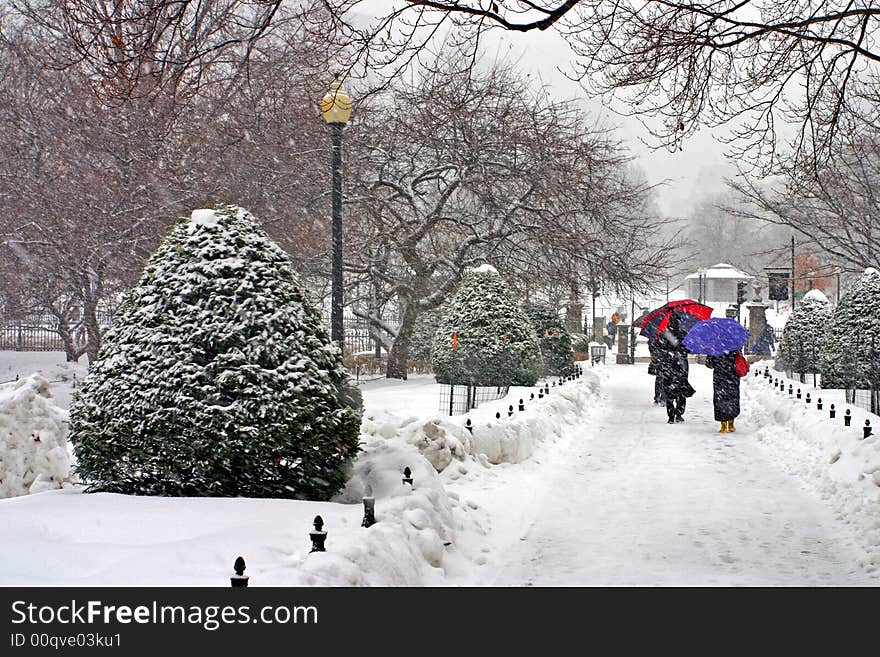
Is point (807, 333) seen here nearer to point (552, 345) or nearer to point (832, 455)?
point (552, 345)

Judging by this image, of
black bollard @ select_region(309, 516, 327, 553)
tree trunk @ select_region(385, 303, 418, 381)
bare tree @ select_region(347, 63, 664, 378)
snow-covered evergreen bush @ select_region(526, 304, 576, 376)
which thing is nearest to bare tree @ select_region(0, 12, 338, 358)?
bare tree @ select_region(347, 63, 664, 378)

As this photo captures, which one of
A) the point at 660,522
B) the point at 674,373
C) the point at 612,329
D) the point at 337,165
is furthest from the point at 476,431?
the point at 612,329

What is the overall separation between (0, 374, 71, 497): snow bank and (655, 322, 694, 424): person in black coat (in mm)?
11782

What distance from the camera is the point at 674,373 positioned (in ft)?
58.8

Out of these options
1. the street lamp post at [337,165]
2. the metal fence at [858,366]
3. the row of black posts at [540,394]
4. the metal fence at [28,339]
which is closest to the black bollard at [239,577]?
the street lamp post at [337,165]

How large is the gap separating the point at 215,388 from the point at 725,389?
12.1 meters

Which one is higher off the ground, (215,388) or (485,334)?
(485,334)

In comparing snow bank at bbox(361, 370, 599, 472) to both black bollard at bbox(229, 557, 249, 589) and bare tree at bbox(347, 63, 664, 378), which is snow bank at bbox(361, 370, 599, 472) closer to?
black bollard at bbox(229, 557, 249, 589)

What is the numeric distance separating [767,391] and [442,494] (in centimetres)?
1622

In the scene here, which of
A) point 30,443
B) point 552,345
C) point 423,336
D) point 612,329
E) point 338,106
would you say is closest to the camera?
point 30,443

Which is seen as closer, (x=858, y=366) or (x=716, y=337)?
(x=716, y=337)

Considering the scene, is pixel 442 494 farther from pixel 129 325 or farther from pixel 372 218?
pixel 372 218

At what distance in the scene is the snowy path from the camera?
275 inches
